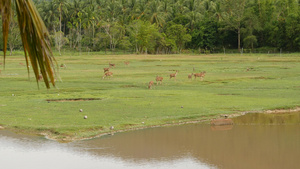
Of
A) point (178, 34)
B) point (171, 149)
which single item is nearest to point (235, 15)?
point (178, 34)

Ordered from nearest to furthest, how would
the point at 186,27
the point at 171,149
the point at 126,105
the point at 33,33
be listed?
the point at 33,33
the point at 171,149
the point at 126,105
the point at 186,27

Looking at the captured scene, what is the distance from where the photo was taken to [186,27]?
108312 millimetres

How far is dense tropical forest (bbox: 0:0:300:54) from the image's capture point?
94.4 metres

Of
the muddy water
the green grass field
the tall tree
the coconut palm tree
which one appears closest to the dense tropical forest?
the tall tree

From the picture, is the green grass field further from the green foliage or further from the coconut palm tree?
the green foliage

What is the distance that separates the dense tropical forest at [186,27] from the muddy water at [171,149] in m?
69.5

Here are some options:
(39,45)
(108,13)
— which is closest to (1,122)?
(39,45)

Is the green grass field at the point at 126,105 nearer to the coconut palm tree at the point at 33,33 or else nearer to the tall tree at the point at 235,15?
the coconut palm tree at the point at 33,33

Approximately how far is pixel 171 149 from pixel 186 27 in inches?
3799

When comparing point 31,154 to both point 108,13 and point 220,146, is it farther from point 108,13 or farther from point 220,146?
point 108,13

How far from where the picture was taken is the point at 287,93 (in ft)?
84.7

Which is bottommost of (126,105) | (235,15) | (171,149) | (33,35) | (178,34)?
(171,149)

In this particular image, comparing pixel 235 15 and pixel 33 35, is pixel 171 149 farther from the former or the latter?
pixel 235 15

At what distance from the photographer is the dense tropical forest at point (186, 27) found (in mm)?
94375
